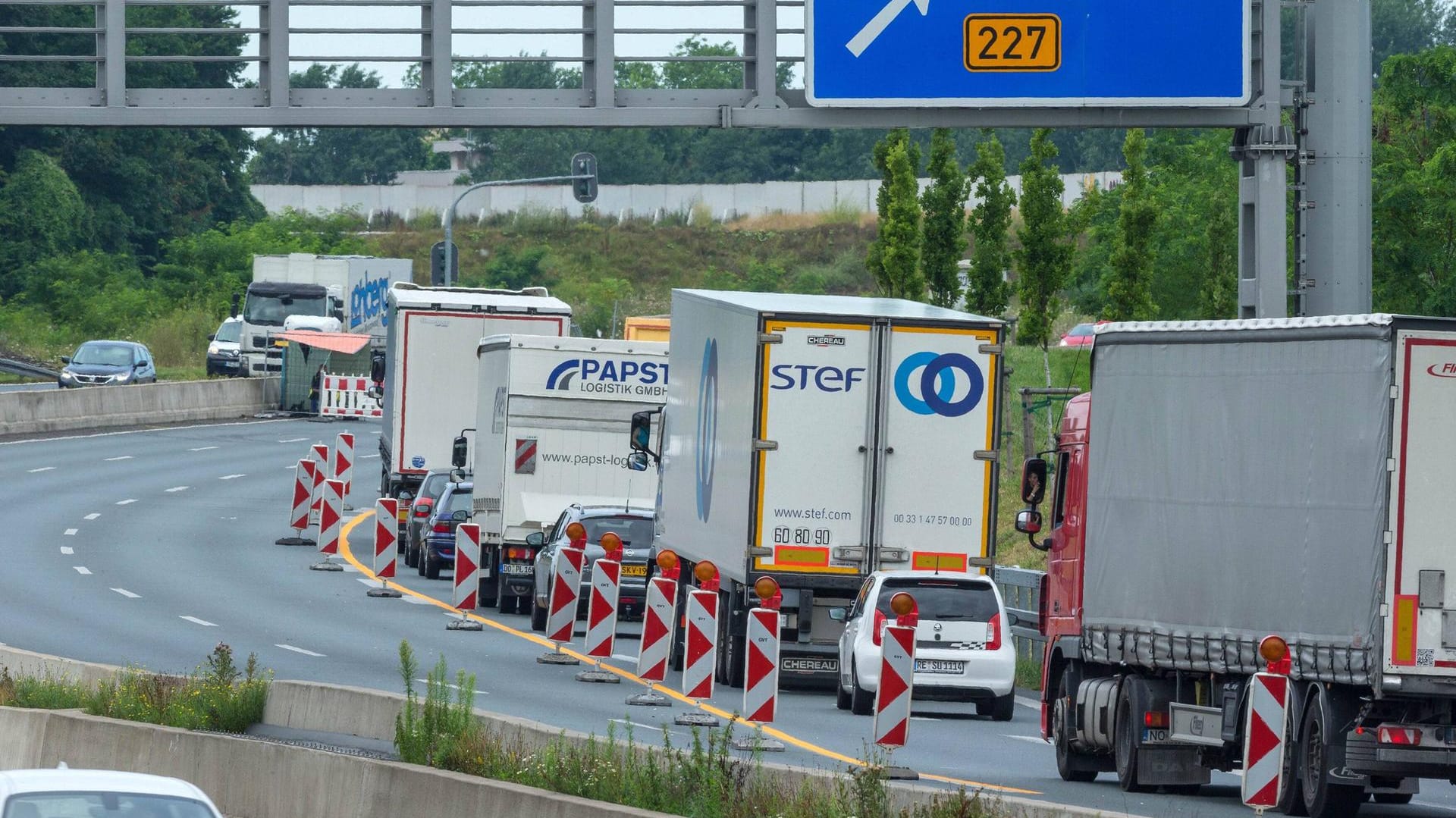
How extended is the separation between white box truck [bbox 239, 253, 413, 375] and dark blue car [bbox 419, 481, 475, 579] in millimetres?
35323

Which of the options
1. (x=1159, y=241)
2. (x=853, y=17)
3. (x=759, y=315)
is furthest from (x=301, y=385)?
(x=853, y=17)

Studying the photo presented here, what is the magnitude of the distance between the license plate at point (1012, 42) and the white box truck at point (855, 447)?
4.96 m

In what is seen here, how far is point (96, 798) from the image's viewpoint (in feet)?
28.6

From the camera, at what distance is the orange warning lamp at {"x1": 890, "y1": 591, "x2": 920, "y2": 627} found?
1575 cm

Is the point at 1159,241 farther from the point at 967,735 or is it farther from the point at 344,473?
the point at 967,735

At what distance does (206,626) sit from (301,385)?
136 ft

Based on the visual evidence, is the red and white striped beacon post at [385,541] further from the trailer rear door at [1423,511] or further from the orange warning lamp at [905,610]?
the trailer rear door at [1423,511]

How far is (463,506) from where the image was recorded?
1398 inches

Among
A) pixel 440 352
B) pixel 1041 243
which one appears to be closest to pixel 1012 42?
pixel 440 352

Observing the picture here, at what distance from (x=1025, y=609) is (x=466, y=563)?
6512 mm

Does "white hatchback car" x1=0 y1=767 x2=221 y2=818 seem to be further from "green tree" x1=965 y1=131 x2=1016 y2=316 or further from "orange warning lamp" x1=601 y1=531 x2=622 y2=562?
"green tree" x1=965 y1=131 x2=1016 y2=316

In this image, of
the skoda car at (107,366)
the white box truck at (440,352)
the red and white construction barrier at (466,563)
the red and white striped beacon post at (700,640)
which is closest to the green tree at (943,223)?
the white box truck at (440,352)

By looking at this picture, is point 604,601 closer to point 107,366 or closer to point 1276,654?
point 1276,654

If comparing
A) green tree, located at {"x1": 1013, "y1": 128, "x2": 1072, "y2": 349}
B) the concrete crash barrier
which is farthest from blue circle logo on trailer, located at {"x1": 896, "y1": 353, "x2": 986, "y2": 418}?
the concrete crash barrier
